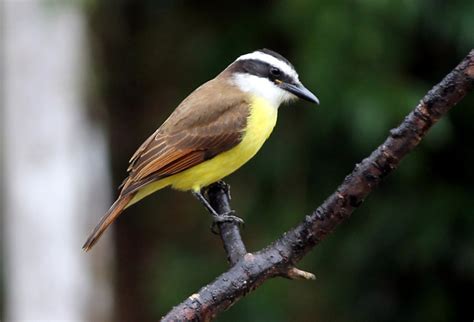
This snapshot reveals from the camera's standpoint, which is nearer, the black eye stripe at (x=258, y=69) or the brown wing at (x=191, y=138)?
the brown wing at (x=191, y=138)

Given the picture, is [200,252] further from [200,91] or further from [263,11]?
[200,91]

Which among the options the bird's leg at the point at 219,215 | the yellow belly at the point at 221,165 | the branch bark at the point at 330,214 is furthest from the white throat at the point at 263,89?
the branch bark at the point at 330,214

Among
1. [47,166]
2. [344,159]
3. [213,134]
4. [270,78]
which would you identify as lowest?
[344,159]

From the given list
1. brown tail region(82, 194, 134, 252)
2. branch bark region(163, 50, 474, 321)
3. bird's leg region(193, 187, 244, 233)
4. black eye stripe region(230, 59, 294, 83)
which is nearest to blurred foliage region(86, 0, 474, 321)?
black eye stripe region(230, 59, 294, 83)

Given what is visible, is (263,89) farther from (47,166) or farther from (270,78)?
(47,166)

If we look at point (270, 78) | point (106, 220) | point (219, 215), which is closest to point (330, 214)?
point (219, 215)

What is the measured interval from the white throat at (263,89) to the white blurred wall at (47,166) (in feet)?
8.19

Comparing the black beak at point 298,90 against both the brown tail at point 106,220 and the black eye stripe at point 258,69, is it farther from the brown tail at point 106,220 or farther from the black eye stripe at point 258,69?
the brown tail at point 106,220

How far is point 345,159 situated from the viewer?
593 centimetres

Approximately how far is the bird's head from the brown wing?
0.40 feet

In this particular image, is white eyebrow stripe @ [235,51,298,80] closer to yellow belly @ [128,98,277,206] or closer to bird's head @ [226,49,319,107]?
bird's head @ [226,49,319,107]

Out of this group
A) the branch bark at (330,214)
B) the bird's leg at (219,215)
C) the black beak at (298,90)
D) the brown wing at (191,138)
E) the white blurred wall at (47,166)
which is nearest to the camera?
the branch bark at (330,214)

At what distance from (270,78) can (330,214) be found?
5.77 feet

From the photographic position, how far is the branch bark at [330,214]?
8.34 ft
